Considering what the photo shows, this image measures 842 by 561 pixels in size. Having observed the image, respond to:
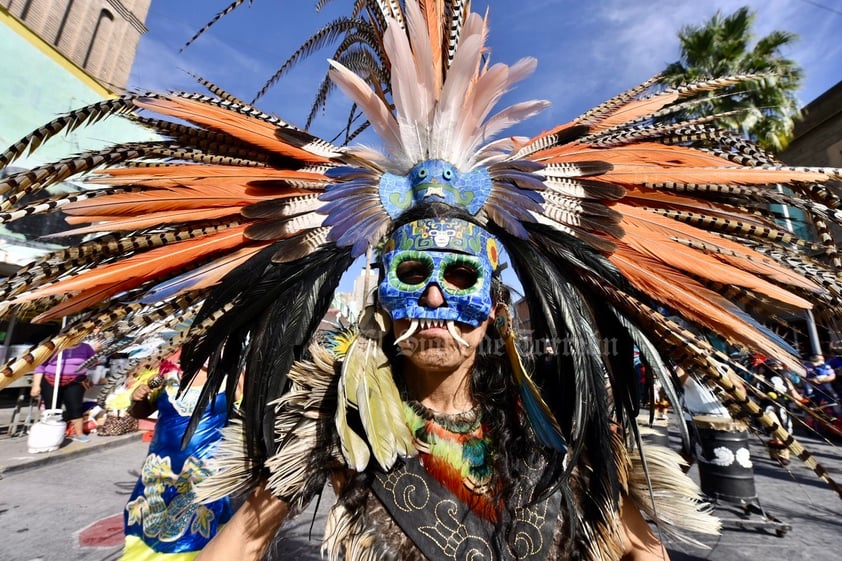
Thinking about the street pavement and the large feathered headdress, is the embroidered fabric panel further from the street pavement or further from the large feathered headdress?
the street pavement

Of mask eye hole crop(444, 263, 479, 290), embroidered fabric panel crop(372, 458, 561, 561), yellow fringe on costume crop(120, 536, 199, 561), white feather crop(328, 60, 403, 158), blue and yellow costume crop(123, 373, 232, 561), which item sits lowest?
yellow fringe on costume crop(120, 536, 199, 561)

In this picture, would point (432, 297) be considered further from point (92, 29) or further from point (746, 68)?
point (92, 29)

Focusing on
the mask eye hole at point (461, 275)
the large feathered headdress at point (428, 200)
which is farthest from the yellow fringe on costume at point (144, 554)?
the mask eye hole at point (461, 275)

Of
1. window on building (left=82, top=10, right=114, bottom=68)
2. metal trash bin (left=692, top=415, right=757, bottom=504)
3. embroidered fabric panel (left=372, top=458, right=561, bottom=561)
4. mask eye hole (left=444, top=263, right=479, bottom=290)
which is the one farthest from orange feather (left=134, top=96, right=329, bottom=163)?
window on building (left=82, top=10, right=114, bottom=68)

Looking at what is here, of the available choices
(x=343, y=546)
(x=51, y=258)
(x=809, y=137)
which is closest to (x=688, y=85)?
(x=343, y=546)

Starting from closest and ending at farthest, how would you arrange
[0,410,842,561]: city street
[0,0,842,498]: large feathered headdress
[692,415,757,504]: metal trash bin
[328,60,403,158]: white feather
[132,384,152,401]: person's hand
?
[0,0,842,498]: large feathered headdress
[328,60,403,158]: white feather
[132,384,152,401]: person's hand
[0,410,842,561]: city street
[692,415,757,504]: metal trash bin

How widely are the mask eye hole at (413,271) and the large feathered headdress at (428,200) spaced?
0.50 ft

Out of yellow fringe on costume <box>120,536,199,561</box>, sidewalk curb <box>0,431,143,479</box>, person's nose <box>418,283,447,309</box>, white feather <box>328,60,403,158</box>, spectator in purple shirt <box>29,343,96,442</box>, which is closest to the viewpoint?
person's nose <box>418,283,447,309</box>

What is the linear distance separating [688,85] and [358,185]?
4.54 feet

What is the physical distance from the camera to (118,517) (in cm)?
420

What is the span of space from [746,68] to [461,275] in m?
12.3

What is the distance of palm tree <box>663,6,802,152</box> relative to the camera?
9875mm

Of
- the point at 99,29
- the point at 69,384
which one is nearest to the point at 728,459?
the point at 69,384

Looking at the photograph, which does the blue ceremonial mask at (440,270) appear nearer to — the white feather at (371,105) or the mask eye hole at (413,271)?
the mask eye hole at (413,271)
